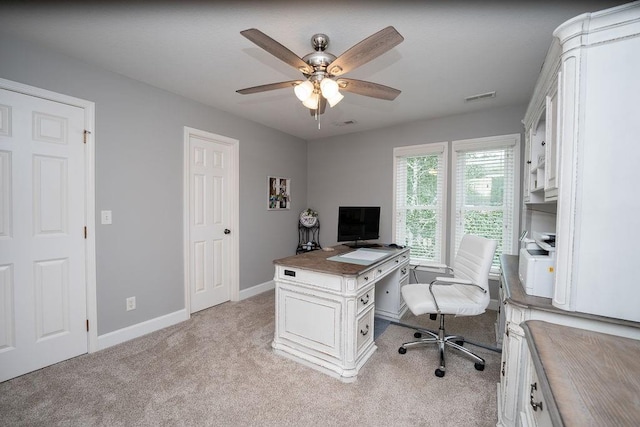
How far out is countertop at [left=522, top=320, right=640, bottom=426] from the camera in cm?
66

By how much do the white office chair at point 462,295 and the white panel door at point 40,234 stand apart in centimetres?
284

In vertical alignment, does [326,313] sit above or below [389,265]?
below

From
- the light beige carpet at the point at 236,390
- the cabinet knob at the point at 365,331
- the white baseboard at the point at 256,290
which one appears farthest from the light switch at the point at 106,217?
the cabinet knob at the point at 365,331

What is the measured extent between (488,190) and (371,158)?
1.66 m

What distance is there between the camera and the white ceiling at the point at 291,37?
163 centimetres

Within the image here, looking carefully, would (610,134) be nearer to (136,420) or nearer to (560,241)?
(560,241)

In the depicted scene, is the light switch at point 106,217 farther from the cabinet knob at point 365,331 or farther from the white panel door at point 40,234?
the cabinet knob at point 365,331

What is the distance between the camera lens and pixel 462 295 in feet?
7.43

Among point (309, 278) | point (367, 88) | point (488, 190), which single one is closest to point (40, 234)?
point (309, 278)

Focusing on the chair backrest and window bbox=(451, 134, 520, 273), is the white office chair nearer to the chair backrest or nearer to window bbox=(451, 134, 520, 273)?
the chair backrest

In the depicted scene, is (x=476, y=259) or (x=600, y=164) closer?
(x=600, y=164)

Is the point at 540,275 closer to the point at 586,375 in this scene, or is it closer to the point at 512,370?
the point at 512,370

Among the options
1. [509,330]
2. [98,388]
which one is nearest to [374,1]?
[509,330]

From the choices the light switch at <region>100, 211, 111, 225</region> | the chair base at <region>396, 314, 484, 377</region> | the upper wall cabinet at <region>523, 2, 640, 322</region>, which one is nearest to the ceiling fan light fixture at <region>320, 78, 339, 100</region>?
the upper wall cabinet at <region>523, 2, 640, 322</region>
